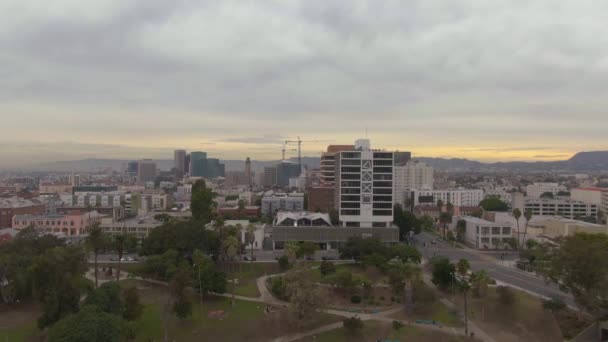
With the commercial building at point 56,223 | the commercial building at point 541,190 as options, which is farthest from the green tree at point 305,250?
the commercial building at point 541,190

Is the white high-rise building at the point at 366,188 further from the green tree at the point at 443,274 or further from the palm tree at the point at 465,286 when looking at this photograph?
the palm tree at the point at 465,286

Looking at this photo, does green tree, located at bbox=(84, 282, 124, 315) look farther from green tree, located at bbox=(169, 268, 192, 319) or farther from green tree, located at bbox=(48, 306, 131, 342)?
green tree, located at bbox=(169, 268, 192, 319)

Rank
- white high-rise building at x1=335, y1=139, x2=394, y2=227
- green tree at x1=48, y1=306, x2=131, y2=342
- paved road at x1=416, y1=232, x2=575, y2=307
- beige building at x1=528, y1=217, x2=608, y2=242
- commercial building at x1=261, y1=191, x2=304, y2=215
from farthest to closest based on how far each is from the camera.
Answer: commercial building at x1=261, y1=191, x2=304, y2=215 < white high-rise building at x1=335, y1=139, x2=394, y2=227 < beige building at x1=528, y1=217, x2=608, y2=242 < paved road at x1=416, y1=232, x2=575, y2=307 < green tree at x1=48, y1=306, x2=131, y2=342

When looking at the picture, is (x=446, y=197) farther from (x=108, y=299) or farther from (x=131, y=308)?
(x=108, y=299)

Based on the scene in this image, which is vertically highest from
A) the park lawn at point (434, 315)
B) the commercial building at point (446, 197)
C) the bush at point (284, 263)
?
the commercial building at point (446, 197)

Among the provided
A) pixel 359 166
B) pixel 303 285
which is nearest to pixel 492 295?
pixel 303 285

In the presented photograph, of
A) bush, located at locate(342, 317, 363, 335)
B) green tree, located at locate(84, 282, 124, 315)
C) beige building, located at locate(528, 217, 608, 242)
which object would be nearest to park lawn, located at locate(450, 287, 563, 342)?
bush, located at locate(342, 317, 363, 335)

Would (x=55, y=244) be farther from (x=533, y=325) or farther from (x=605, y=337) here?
(x=605, y=337)

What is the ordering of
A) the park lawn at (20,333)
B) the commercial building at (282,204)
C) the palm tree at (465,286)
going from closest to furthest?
the park lawn at (20,333)
the palm tree at (465,286)
the commercial building at (282,204)
